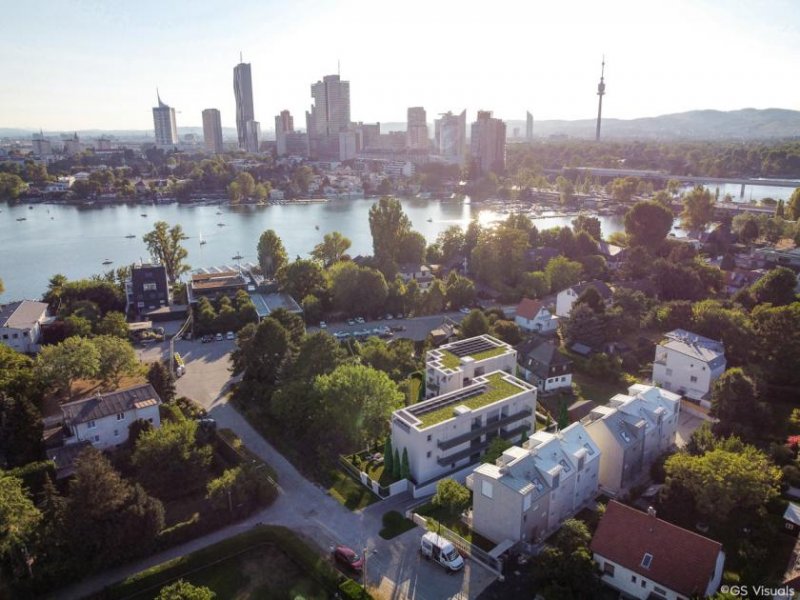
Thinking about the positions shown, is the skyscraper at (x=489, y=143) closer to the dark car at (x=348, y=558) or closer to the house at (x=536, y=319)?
the house at (x=536, y=319)

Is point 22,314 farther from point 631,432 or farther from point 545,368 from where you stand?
point 631,432

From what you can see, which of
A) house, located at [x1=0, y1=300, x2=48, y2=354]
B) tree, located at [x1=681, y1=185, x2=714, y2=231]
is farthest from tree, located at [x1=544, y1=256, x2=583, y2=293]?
house, located at [x1=0, y1=300, x2=48, y2=354]

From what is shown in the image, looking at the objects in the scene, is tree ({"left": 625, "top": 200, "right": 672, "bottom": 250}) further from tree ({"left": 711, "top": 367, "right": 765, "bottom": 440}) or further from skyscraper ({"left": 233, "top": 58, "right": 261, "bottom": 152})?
skyscraper ({"left": 233, "top": 58, "right": 261, "bottom": 152})

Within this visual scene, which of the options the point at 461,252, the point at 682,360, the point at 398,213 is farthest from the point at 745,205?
the point at 682,360

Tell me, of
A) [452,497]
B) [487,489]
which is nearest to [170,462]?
[452,497]

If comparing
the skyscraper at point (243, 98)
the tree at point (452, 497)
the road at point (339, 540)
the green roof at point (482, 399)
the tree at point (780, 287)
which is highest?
the skyscraper at point (243, 98)

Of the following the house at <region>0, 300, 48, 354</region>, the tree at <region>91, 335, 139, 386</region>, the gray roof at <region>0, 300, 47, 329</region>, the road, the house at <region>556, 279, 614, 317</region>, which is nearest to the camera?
the road

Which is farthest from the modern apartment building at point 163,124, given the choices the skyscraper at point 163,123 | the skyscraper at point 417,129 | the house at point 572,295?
the house at point 572,295
